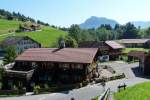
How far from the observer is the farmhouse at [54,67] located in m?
57.2

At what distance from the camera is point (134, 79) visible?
60.2m

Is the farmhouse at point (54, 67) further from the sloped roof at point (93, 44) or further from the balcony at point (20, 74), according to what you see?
the sloped roof at point (93, 44)

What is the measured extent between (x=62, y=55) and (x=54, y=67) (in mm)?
2743

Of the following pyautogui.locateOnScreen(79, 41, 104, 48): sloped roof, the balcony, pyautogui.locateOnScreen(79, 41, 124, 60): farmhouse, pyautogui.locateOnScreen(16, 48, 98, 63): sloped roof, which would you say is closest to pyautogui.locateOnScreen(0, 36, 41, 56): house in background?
pyautogui.locateOnScreen(79, 41, 104, 48): sloped roof

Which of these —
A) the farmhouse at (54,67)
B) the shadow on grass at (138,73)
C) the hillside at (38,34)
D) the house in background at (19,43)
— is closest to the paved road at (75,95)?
the farmhouse at (54,67)

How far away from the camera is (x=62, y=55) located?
6088 centimetres

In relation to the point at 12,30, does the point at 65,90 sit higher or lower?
lower

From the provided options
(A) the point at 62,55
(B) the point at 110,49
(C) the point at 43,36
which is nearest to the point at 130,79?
(A) the point at 62,55

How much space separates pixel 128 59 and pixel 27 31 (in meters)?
99.2

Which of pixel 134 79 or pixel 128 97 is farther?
pixel 134 79

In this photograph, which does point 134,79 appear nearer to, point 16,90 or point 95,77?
point 95,77

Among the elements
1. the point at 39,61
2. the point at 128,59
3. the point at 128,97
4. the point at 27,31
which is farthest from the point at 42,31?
the point at 128,97

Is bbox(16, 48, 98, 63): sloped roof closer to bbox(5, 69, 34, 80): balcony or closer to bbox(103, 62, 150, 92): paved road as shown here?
bbox(5, 69, 34, 80): balcony

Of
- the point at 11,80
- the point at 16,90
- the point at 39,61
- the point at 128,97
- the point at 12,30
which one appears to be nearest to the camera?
the point at 128,97
